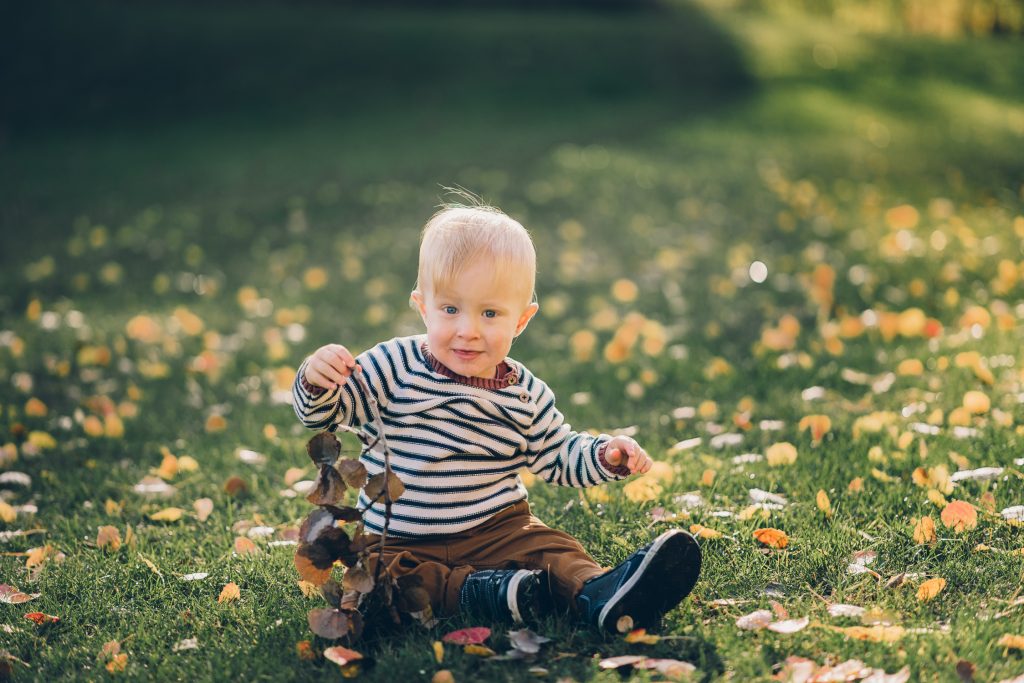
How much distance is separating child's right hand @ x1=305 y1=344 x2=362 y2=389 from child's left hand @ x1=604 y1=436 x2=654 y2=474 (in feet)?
2.21

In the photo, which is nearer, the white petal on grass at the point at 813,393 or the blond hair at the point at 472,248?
the blond hair at the point at 472,248

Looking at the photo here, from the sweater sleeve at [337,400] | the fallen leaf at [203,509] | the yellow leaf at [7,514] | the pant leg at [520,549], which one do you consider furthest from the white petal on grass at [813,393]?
the yellow leaf at [7,514]

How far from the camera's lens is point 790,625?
2506mm

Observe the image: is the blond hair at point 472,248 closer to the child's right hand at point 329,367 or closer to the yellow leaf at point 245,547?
the child's right hand at point 329,367

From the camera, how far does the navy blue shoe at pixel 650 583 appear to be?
2428 millimetres

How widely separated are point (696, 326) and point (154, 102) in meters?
11.9

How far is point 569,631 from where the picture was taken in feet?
8.34

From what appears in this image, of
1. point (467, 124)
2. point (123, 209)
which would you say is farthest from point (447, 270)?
point (467, 124)

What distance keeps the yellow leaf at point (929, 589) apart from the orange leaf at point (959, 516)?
1.19 ft

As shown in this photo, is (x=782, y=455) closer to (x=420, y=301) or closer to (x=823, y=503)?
(x=823, y=503)

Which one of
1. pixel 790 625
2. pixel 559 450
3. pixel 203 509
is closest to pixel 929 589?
pixel 790 625

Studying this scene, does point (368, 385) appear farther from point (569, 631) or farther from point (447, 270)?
point (569, 631)

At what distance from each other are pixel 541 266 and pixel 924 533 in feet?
15.3

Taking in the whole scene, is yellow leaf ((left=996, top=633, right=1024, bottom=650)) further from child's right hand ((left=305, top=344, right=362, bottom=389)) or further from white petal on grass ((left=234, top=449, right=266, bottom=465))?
white petal on grass ((left=234, top=449, right=266, bottom=465))
